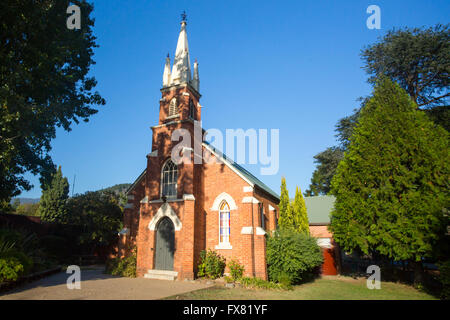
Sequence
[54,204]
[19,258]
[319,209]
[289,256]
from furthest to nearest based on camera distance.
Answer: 1. [54,204]
2. [319,209]
3. [289,256]
4. [19,258]

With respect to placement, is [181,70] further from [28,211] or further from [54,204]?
[28,211]

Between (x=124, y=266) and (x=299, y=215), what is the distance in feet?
41.7

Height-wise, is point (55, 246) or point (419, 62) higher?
point (419, 62)

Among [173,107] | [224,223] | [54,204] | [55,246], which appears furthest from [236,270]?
[54,204]

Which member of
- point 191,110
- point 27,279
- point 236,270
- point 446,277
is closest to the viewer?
point 446,277

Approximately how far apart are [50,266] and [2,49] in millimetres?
13256

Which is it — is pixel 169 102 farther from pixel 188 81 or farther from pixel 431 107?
pixel 431 107

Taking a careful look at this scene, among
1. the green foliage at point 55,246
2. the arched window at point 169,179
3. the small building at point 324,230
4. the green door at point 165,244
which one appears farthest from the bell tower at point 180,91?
the green foliage at point 55,246

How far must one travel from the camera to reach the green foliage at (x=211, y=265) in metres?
15.1

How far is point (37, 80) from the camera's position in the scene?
13.5 m

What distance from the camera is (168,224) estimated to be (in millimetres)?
16828

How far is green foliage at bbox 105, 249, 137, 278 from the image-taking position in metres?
16.7

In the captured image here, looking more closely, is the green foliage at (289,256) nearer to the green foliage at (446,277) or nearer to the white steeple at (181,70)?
the green foliage at (446,277)
